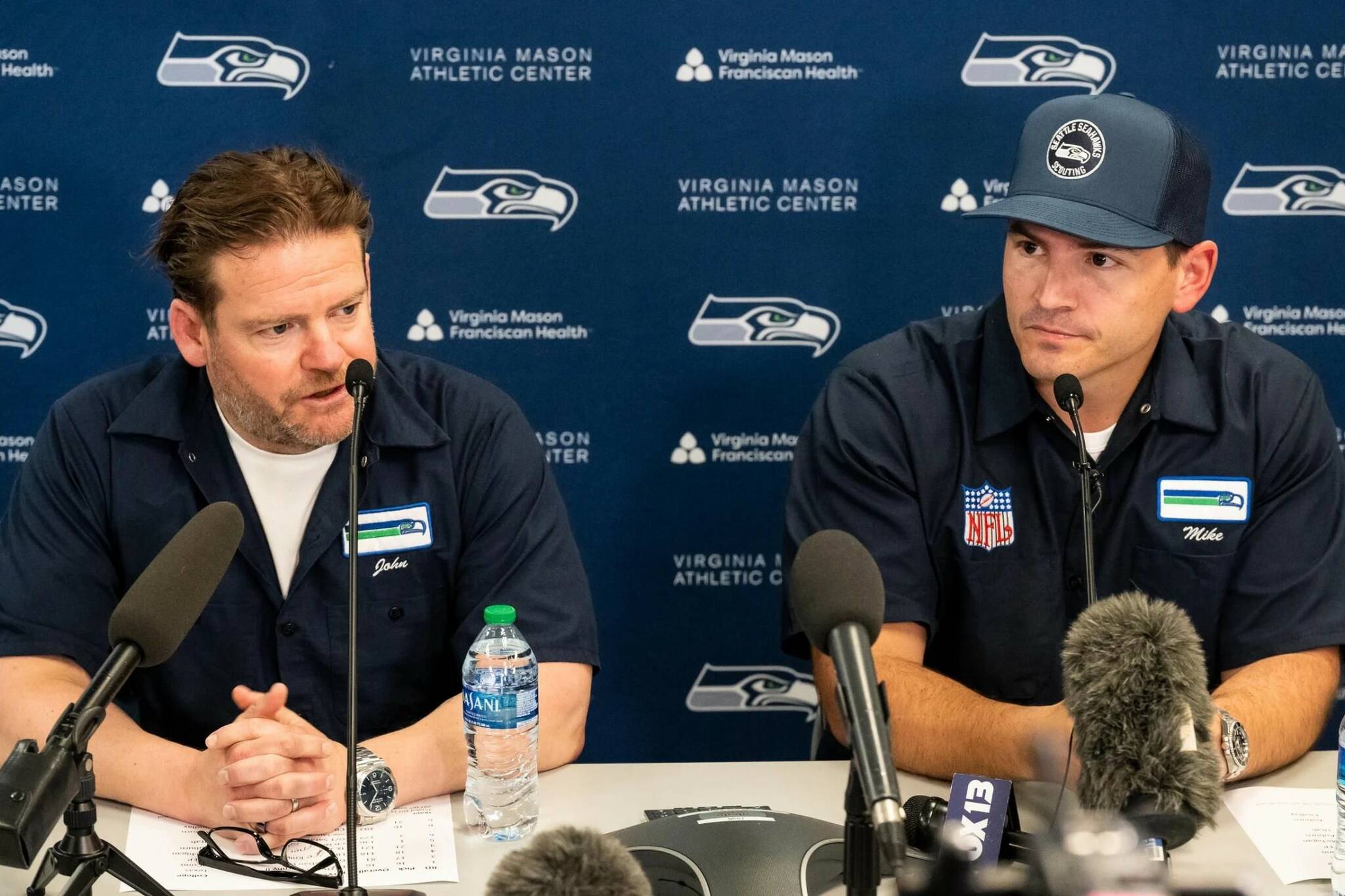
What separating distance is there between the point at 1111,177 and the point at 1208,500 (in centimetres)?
57

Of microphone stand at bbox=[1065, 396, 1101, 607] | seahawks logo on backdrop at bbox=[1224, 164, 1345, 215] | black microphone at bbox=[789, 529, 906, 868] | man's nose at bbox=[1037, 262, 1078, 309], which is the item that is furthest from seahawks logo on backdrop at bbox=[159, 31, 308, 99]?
black microphone at bbox=[789, 529, 906, 868]

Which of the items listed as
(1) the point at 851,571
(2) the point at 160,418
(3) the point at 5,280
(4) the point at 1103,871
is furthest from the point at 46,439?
(4) the point at 1103,871

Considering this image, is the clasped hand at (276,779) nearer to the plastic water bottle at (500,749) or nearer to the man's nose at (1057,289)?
the plastic water bottle at (500,749)

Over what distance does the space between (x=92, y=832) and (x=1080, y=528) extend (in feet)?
5.34

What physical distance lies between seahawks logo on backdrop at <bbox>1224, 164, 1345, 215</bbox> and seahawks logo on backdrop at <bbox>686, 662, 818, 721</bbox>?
1.41 metres

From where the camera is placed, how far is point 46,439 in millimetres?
2295

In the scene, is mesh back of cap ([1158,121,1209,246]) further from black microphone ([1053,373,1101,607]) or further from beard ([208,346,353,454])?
beard ([208,346,353,454])

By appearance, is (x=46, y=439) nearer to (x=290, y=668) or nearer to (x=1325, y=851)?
(x=290, y=668)

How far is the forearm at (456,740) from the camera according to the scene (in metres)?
1.94

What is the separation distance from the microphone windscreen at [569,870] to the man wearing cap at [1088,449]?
45.1 inches

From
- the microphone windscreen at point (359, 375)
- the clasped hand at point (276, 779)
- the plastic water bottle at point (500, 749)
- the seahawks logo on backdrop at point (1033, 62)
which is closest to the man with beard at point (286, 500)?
the plastic water bottle at point (500, 749)

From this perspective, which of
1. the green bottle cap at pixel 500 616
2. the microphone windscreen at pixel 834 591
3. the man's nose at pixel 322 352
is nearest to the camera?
the microphone windscreen at pixel 834 591

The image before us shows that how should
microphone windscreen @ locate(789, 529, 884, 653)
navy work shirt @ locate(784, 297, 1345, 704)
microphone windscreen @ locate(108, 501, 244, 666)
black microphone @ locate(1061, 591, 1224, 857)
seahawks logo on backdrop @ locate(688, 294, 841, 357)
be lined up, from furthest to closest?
seahawks logo on backdrop @ locate(688, 294, 841, 357) → navy work shirt @ locate(784, 297, 1345, 704) → black microphone @ locate(1061, 591, 1224, 857) → microphone windscreen @ locate(108, 501, 244, 666) → microphone windscreen @ locate(789, 529, 884, 653)

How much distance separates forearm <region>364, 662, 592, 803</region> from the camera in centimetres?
194
